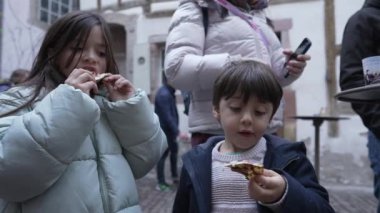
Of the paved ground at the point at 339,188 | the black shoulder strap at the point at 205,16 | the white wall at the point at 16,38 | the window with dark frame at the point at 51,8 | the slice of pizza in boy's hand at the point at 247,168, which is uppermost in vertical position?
the window with dark frame at the point at 51,8

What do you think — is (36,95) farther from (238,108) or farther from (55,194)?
(238,108)

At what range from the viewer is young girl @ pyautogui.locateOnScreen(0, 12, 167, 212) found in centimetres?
133

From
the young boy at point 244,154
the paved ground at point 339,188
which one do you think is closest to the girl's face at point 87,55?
the young boy at point 244,154

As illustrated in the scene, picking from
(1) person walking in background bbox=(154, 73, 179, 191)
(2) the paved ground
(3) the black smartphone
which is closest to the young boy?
(3) the black smartphone

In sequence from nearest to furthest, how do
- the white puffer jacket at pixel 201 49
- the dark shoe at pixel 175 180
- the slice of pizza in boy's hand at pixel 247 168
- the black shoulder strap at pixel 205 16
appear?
1. the slice of pizza in boy's hand at pixel 247 168
2. the white puffer jacket at pixel 201 49
3. the black shoulder strap at pixel 205 16
4. the dark shoe at pixel 175 180

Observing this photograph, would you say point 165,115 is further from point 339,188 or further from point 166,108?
point 339,188

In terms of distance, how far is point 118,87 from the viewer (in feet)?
5.30

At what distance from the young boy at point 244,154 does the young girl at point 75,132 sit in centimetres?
23

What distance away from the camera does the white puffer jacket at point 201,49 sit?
196 cm

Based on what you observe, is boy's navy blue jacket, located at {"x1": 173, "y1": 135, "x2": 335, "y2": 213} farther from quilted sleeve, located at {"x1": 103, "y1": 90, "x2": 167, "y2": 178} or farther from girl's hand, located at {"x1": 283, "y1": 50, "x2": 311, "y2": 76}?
girl's hand, located at {"x1": 283, "y1": 50, "x2": 311, "y2": 76}

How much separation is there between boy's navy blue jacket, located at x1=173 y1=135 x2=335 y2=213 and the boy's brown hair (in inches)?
5.8

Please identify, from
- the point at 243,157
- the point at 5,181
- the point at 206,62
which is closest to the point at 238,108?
the point at 243,157

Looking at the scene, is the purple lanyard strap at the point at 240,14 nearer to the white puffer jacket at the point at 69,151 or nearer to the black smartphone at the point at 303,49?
the black smartphone at the point at 303,49

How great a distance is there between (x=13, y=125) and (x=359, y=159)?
278 inches
